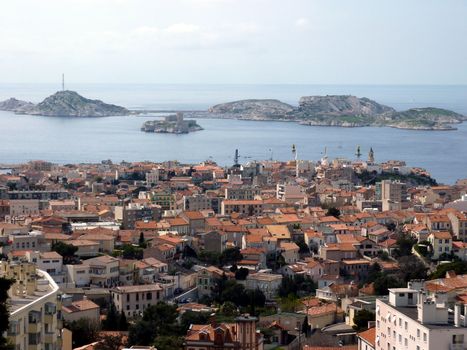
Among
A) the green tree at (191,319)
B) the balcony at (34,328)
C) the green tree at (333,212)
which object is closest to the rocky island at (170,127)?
the green tree at (333,212)

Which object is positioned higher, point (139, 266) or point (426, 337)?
point (426, 337)

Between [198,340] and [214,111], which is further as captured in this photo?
[214,111]

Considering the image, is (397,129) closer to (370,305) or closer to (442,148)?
(442,148)

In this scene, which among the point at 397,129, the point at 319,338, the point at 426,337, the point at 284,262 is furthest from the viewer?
the point at 397,129

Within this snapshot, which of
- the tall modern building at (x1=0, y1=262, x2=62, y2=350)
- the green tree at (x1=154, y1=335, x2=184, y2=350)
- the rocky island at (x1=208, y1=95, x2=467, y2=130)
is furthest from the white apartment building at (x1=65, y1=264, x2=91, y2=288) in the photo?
the rocky island at (x1=208, y1=95, x2=467, y2=130)

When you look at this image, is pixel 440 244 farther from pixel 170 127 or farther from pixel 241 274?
pixel 170 127

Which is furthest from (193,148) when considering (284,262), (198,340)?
(198,340)

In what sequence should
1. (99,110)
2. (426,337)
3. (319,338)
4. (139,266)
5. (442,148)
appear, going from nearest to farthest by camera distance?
1. (426,337)
2. (319,338)
3. (139,266)
4. (442,148)
5. (99,110)

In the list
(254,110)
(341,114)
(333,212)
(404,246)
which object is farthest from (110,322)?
(254,110)

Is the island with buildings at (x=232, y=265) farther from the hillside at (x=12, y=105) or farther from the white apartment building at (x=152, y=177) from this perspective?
the hillside at (x=12, y=105)
